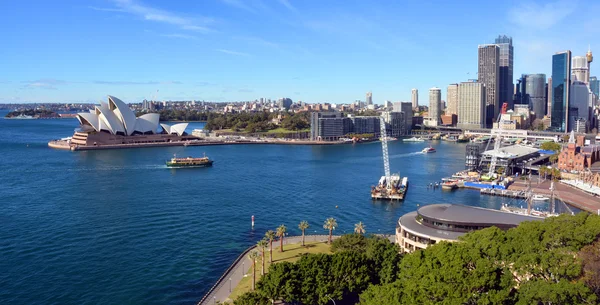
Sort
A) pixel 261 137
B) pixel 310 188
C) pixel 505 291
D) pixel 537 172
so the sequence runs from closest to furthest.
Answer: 1. pixel 505 291
2. pixel 310 188
3. pixel 537 172
4. pixel 261 137

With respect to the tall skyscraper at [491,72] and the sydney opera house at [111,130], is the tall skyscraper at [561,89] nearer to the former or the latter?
the tall skyscraper at [491,72]

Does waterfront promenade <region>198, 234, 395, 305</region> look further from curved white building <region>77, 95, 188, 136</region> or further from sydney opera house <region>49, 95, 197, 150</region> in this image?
curved white building <region>77, 95, 188, 136</region>

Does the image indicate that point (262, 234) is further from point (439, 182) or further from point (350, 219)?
point (439, 182)

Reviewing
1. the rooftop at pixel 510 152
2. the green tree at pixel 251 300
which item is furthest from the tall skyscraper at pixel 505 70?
the green tree at pixel 251 300

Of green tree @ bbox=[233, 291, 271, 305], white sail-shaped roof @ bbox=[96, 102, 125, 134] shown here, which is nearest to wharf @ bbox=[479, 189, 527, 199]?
green tree @ bbox=[233, 291, 271, 305]

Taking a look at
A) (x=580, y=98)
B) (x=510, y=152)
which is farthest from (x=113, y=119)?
(x=580, y=98)

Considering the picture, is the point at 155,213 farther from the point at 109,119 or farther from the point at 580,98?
the point at 580,98

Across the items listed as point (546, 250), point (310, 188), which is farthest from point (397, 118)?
point (546, 250)
